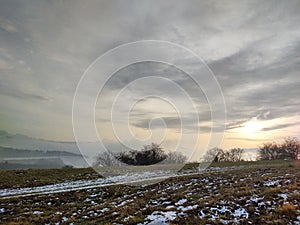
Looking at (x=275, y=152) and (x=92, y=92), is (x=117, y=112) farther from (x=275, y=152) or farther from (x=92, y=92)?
(x=275, y=152)

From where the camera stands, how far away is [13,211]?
13.7 meters

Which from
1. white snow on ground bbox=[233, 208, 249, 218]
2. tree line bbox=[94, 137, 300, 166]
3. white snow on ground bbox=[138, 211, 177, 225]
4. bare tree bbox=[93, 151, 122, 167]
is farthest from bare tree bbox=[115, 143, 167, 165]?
Answer: white snow on ground bbox=[233, 208, 249, 218]

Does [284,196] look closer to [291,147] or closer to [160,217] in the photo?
[160,217]

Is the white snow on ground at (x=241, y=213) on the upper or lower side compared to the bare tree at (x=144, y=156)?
lower

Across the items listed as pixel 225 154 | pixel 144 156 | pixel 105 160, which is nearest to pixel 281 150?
pixel 225 154

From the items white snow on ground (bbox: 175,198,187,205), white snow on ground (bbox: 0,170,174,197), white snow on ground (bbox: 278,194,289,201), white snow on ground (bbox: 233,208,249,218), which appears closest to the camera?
white snow on ground (bbox: 233,208,249,218)

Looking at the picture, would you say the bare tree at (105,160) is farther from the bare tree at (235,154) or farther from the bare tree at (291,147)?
the bare tree at (291,147)

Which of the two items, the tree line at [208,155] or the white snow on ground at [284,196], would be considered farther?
the tree line at [208,155]

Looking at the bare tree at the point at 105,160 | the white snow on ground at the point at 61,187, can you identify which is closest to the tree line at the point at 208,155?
the bare tree at the point at 105,160

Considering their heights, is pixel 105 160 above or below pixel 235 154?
below

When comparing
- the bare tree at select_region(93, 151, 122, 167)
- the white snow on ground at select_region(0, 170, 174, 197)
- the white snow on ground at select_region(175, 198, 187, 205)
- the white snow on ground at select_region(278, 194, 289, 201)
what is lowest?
the white snow on ground at select_region(0, 170, 174, 197)

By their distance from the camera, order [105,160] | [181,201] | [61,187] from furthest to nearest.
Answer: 1. [105,160]
2. [61,187]
3. [181,201]

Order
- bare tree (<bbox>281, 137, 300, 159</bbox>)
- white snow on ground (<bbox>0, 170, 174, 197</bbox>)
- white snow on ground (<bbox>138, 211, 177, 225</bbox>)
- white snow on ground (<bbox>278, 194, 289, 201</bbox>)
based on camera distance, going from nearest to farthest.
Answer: white snow on ground (<bbox>138, 211, 177, 225</bbox>)
white snow on ground (<bbox>278, 194, 289, 201</bbox>)
white snow on ground (<bbox>0, 170, 174, 197</bbox>)
bare tree (<bbox>281, 137, 300, 159</bbox>)

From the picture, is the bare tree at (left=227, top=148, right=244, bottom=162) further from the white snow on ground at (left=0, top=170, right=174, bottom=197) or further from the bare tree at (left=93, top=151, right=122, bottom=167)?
the white snow on ground at (left=0, top=170, right=174, bottom=197)
